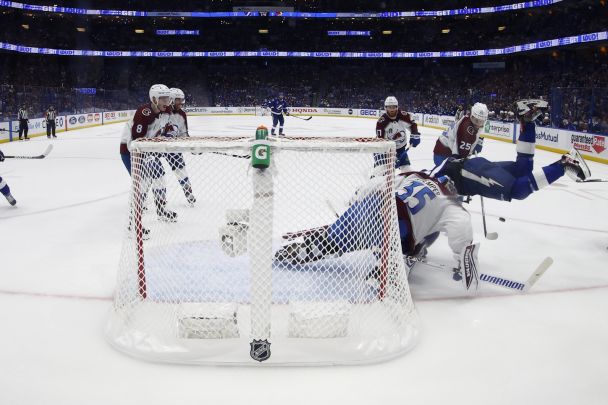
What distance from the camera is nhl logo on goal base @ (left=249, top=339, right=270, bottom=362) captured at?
254 centimetres

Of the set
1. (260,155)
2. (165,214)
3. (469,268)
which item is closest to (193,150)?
(260,155)

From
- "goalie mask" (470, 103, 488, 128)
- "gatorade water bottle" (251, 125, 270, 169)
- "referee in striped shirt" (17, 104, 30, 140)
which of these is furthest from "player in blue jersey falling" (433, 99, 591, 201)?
"referee in striped shirt" (17, 104, 30, 140)

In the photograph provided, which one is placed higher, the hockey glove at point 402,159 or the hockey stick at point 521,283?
the hockey glove at point 402,159

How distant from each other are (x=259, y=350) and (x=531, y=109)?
2575mm

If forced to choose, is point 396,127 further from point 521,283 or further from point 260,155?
point 260,155

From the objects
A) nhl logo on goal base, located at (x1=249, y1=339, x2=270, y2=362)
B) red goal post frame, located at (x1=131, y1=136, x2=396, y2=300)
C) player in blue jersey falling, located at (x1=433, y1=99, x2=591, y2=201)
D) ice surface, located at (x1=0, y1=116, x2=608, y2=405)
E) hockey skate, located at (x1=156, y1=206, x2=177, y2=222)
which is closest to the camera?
ice surface, located at (x1=0, y1=116, x2=608, y2=405)

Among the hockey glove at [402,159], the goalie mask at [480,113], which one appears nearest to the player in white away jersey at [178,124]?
the hockey glove at [402,159]

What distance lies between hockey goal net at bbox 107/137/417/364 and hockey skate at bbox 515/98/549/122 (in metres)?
1.12

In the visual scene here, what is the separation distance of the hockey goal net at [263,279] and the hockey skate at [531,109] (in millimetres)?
1116

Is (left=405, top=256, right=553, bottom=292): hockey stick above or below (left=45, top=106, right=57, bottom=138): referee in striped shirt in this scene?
below

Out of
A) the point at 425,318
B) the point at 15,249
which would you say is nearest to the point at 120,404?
the point at 425,318

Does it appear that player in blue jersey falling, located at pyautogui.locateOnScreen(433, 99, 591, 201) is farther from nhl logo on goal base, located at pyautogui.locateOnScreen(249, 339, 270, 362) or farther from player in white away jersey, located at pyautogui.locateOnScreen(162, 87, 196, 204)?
player in white away jersey, located at pyautogui.locateOnScreen(162, 87, 196, 204)

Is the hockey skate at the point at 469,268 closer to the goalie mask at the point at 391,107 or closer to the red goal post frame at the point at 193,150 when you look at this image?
the red goal post frame at the point at 193,150

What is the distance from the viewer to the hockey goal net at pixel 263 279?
259 centimetres
